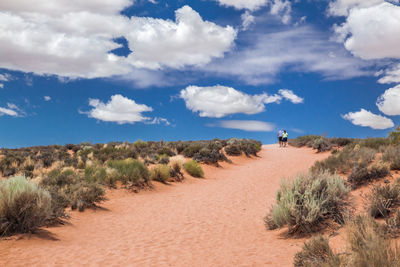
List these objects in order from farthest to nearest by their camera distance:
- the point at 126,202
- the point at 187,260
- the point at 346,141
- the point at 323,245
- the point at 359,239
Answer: the point at 346,141, the point at 126,202, the point at 187,260, the point at 323,245, the point at 359,239

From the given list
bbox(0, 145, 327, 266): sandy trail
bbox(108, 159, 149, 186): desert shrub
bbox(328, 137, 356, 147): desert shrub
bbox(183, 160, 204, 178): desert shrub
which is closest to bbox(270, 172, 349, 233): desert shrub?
bbox(0, 145, 327, 266): sandy trail

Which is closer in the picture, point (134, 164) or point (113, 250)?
point (113, 250)

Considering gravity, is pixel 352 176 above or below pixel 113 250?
above

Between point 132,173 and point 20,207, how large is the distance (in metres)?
8.03

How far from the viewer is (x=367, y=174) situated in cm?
1123

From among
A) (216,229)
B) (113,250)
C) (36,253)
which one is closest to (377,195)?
(216,229)

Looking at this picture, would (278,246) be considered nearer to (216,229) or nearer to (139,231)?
(216,229)

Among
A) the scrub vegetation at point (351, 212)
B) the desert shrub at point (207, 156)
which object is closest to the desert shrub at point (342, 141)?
the desert shrub at point (207, 156)

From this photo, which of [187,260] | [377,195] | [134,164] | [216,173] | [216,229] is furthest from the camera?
[216,173]

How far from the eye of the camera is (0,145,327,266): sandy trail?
6.76 meters

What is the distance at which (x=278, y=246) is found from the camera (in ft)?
23.6

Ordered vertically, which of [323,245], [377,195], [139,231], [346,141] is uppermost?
[346,141]

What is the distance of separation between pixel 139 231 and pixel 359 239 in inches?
264

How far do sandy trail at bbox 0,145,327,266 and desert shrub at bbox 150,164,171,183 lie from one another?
1.72m
